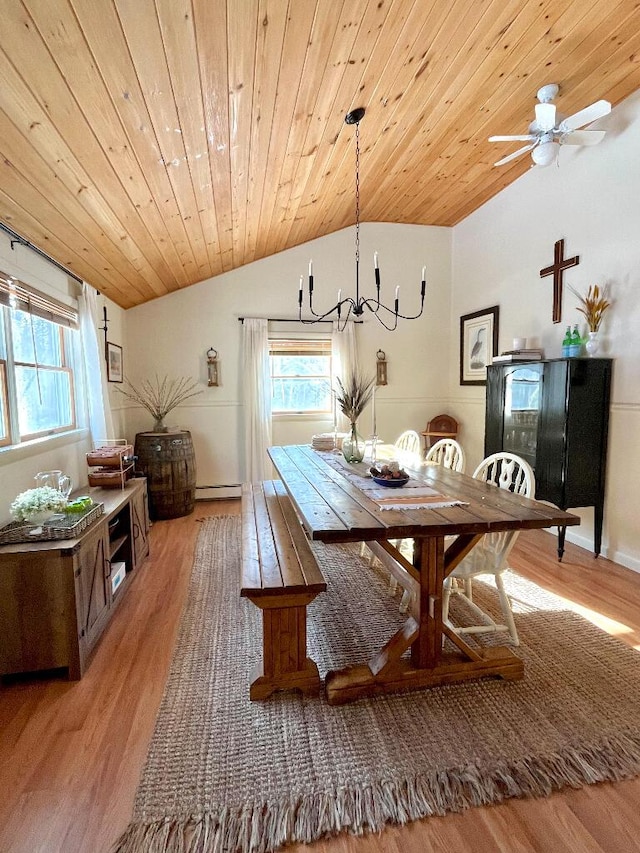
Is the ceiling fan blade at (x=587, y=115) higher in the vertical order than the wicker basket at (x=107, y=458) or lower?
higher

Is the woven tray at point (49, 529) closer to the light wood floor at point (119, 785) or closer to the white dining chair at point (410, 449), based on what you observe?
the light wood floor at point (119, 785)

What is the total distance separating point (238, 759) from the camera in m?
1.40

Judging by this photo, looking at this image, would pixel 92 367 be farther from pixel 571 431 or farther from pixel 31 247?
pixel 571 431

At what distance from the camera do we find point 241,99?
→ 181 cm

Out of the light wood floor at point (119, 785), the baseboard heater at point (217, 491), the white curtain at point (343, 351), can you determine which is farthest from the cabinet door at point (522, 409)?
the baseboard heater at point (217, 491)

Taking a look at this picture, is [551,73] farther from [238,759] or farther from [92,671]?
[92,671]

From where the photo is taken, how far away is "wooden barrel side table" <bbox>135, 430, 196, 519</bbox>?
3.87 metres

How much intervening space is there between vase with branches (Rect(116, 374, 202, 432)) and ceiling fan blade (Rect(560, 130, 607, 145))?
12.2 ft

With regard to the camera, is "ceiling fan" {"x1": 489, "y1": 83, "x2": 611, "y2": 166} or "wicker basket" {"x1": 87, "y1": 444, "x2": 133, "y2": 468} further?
"wicker basket" {"x1": 87, "y1": 444, "x2": 133, "y2": 468}

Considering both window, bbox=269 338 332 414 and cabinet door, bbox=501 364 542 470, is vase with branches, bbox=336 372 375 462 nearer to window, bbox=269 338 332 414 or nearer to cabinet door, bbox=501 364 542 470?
cabinet door, bbox=501 364 542 470

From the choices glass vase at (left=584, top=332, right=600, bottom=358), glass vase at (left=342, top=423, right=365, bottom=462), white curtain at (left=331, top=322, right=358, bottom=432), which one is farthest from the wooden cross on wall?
glass vase at (left=342, top=423, right=365, bottom=462)

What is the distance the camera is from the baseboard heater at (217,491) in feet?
15.2

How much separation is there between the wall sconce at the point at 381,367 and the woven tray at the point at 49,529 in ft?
11.4

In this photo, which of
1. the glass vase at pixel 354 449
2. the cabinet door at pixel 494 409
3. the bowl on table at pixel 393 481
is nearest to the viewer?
the bowl on table at pixel 393 481
